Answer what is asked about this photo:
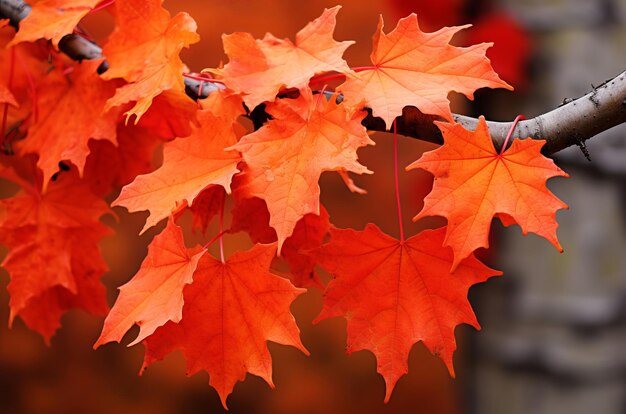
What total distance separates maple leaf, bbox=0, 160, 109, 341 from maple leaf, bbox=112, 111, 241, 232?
0.23m

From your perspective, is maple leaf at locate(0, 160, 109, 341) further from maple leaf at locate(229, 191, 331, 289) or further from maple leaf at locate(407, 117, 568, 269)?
maple leaf at locate(407, 117, 568, 269)

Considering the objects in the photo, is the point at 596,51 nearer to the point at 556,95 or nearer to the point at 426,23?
the point at 556,95

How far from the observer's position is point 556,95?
8.00 ft

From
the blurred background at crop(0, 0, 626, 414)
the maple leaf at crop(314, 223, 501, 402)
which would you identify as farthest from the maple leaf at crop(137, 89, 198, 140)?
the blurred background at crop(0, 0, 626, 414)

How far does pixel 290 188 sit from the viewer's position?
745 millimetres

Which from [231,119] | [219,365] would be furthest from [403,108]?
[219,365]

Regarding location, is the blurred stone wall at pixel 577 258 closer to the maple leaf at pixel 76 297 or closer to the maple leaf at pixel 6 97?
the maple leaf at pixel 76 297

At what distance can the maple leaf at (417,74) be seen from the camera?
76 centimetres

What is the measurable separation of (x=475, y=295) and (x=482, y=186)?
1.95 meters

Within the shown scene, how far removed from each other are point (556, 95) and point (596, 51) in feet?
0.53

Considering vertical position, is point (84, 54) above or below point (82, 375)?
above

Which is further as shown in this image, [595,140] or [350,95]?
[595,140]

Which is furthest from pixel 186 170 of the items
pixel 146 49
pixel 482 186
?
pixel 482 186

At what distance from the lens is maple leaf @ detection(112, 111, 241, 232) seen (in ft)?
2.62
